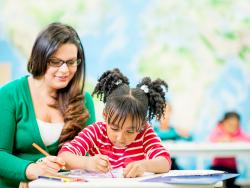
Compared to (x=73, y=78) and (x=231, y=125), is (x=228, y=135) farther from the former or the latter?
(x=73, y=78)

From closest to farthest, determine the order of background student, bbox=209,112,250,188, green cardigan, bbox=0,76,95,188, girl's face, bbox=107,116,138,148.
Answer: girl's face, bbox=107,116,138,148, green cardigan, bbox=0,76,95,188, background student, bbox=209,112,250,188

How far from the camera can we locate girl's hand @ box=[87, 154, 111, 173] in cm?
164

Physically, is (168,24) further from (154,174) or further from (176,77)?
(154,174)

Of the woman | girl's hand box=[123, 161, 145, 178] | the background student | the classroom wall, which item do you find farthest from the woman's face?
the classroom wall

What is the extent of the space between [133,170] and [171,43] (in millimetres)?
4706

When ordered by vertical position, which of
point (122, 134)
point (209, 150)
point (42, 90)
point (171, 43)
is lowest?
point (122, 134)

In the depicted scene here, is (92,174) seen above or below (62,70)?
below

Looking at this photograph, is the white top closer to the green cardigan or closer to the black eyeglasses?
the green cardigan

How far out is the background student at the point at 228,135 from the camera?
5641 millimetres

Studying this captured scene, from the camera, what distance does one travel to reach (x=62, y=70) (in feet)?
6.47

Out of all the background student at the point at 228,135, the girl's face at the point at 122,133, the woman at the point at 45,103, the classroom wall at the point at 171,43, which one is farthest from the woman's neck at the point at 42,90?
the classroom wall at the point at 171,43

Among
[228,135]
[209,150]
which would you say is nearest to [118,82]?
[209,150]

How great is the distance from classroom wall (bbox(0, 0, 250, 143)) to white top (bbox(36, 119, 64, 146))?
4.11m

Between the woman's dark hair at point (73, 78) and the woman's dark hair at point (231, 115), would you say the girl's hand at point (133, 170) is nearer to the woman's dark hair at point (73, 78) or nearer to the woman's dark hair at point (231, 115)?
the woman's dark hair at point (73, 78)
